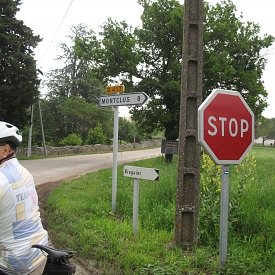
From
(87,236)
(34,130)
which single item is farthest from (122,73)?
(34,130)

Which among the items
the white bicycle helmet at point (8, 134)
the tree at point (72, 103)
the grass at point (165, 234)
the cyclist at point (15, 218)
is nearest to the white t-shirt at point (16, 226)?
the cyclist at point (15, 218)

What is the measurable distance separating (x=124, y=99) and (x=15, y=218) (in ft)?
14.8

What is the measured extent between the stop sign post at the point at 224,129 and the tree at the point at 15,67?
1728cm

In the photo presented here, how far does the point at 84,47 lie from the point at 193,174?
52.5 feet

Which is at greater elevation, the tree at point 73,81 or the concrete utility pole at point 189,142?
the tree at point 73,81

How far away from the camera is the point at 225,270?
11.4 ft

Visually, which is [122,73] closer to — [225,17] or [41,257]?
[225,17]

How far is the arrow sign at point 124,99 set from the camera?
19.9 ft

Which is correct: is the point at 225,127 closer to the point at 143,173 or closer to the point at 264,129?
the point at 143,173

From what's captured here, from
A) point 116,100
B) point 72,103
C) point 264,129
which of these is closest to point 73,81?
point 72,103

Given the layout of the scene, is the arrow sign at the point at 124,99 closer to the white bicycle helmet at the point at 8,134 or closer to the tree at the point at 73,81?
the white bicycle helmet at the point at 8,134

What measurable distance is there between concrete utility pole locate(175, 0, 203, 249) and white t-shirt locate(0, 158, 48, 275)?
95.5 inches

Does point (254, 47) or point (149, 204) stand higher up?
point (254, 47)

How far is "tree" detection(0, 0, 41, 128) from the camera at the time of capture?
18906 mm
